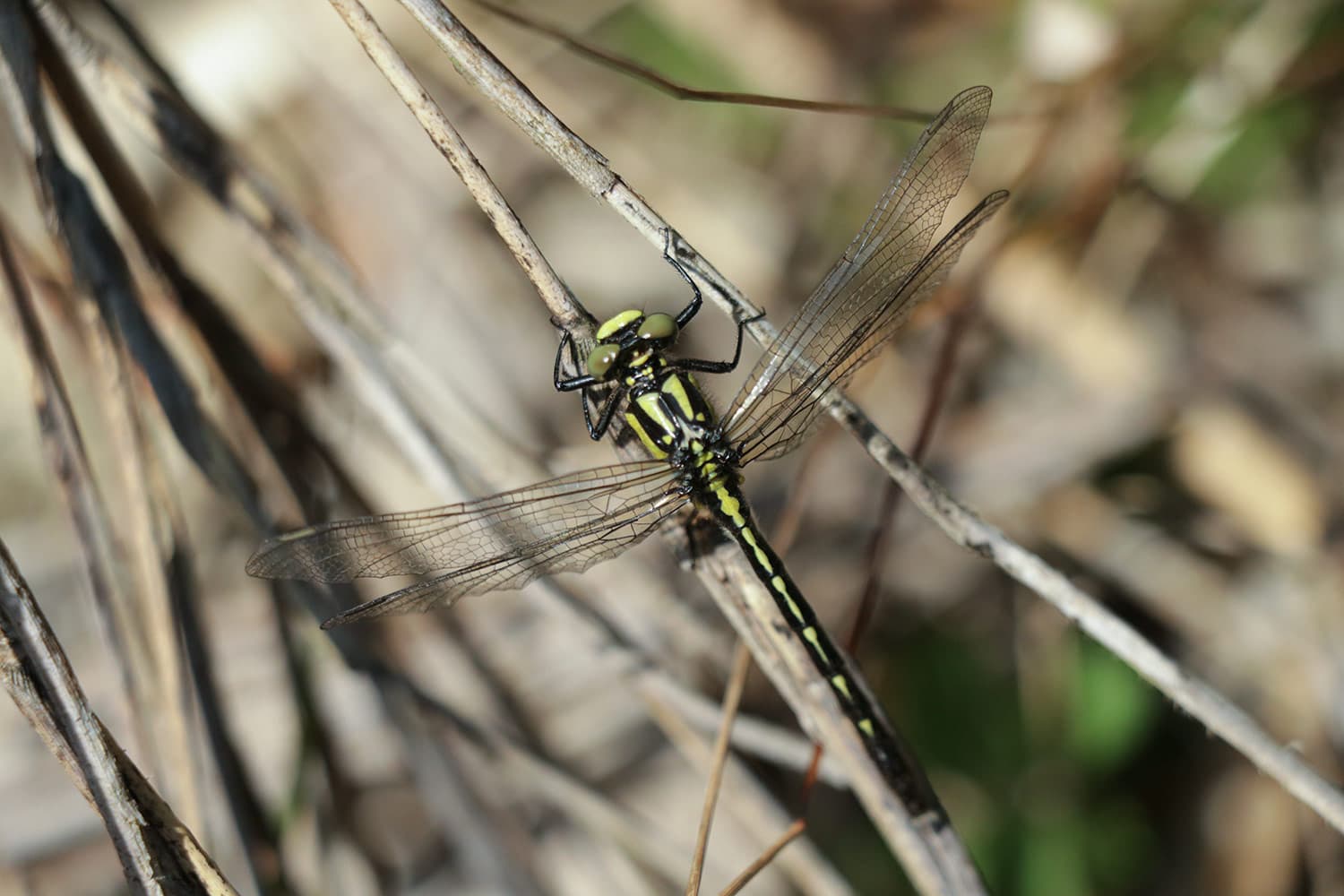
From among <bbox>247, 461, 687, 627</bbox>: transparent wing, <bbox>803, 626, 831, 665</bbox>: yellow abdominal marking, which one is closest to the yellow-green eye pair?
<bbox>247, 461, 687, 627</bbox>: transparent wing

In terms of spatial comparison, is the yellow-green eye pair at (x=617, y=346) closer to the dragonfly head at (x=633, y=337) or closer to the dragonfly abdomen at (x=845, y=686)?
the dragonfly head at (x=633, y=337)

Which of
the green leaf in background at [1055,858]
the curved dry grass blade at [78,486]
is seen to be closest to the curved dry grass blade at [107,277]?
the curved dry grass blade at [78,486]

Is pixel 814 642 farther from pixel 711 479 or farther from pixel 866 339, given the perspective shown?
pixel 866 339

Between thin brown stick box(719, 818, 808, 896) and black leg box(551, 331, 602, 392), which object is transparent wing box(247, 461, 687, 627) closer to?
black leg box(551, 331, 602, 392)

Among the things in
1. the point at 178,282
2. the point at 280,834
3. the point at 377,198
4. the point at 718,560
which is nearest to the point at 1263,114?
the point at 718,560

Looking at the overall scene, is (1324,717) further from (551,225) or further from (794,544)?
(551,225)
